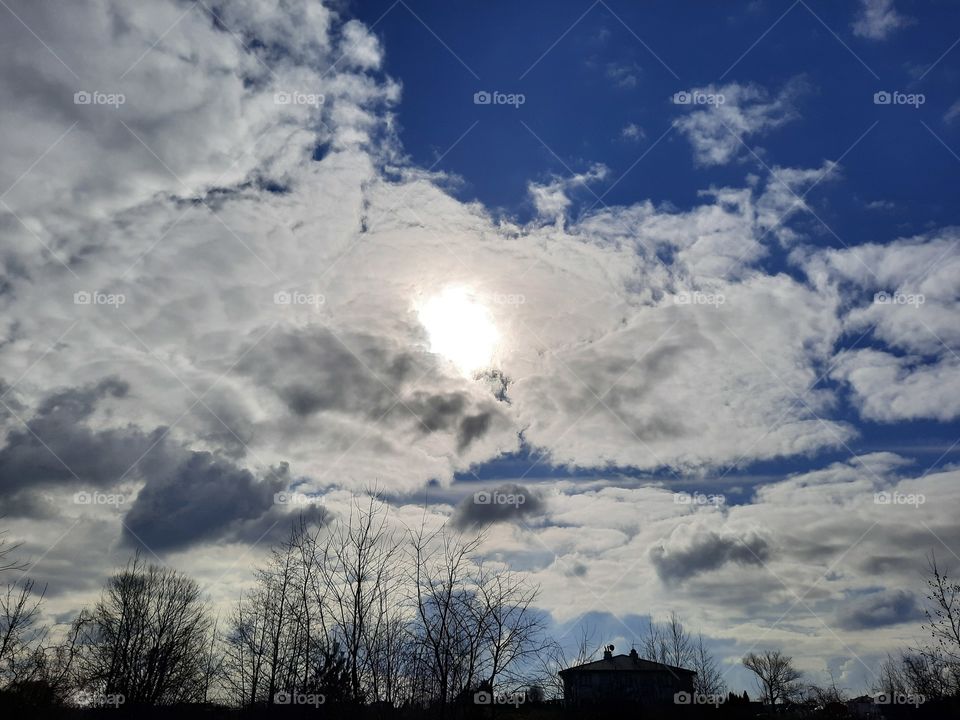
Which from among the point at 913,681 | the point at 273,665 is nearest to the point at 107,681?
the point at 273,665

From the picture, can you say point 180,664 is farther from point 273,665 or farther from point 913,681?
point 913,681

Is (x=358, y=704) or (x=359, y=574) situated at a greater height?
(x=359, y=574)

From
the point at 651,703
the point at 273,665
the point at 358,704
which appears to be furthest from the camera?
the point at 651,703

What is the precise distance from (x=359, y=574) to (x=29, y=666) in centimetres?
1578

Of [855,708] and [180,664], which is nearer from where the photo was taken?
[180,664]

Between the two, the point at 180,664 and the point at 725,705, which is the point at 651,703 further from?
the point at 180,664

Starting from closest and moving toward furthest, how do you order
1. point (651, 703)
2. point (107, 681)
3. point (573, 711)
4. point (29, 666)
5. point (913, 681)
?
point (29, 666)
point (107, 681)
point (573, 711)
point (913, 681)
point (651, 703)

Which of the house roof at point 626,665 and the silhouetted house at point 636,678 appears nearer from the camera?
the silhouetted house at point 636,678

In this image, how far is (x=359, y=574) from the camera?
22562 millimetres

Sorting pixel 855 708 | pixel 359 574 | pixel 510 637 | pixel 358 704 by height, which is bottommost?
pixel 855 708

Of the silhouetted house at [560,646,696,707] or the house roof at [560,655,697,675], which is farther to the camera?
the house roof at [560,655,697,675]

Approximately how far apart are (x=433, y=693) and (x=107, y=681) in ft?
104

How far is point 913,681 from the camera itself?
205 feet

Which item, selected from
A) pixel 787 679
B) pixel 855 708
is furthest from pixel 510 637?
pixel 787 679
